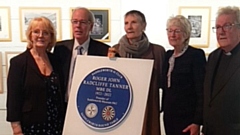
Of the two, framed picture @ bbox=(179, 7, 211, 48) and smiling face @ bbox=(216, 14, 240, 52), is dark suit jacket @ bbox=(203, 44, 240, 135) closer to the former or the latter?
smiling face @ bbox=(216, 14, 240, 52)

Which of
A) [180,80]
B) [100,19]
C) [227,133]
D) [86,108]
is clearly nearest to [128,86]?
[86,108]

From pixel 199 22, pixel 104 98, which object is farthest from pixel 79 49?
pixel 199 22

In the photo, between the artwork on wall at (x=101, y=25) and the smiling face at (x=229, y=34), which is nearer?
the smiling face at (x=229, y=34)

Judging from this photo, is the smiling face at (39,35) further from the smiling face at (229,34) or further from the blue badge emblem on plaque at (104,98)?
the smiling face at (229,34)

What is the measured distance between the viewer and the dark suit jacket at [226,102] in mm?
1807

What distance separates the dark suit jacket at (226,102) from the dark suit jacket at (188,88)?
17cm

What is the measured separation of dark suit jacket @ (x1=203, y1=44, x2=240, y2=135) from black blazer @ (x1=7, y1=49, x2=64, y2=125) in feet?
3.59

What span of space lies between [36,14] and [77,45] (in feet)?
2.91

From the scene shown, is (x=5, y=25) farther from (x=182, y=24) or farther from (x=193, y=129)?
(x=193, y=129)

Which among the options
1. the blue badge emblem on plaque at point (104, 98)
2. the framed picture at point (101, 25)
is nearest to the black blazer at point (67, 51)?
the blue badge emblem on plaque at point (104, 98)

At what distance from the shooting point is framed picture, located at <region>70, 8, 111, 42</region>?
2.95m

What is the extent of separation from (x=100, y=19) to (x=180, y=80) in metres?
1.15

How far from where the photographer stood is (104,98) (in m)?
1.87

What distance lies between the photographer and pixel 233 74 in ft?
5.92
